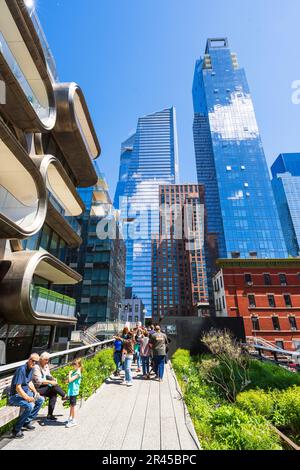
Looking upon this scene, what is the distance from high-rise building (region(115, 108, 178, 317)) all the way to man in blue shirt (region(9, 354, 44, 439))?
463ft

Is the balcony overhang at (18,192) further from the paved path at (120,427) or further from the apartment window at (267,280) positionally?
the apartment window at (267,280)

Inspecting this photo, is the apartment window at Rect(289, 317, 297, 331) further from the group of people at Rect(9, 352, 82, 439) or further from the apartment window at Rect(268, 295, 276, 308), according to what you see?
the group of people at Rect(9, 352, 82, 439)

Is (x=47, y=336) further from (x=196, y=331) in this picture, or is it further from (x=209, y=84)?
(x=209, y=84)

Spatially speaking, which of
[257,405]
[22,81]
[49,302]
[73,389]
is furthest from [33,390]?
[22,81]

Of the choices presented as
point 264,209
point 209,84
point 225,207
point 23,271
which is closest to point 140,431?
point 23,271

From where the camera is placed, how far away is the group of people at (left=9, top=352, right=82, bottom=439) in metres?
4.42

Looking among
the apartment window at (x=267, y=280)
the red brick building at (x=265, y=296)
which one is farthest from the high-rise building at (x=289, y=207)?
the apartment window at (x=267, y=280)

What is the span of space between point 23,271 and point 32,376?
24.8 ft

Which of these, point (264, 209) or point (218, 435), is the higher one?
point (264, 209)

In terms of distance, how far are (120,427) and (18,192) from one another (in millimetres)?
13157

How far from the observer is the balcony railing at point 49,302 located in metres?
12.6

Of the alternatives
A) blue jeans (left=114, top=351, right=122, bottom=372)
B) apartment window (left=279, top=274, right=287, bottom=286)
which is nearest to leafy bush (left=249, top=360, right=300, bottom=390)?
blue jeans (left=114, top=351, right=122, bottom=372)

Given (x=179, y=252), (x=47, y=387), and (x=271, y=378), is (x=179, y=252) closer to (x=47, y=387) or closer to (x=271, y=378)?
(x=271, y=378)

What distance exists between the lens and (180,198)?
12650 cm
